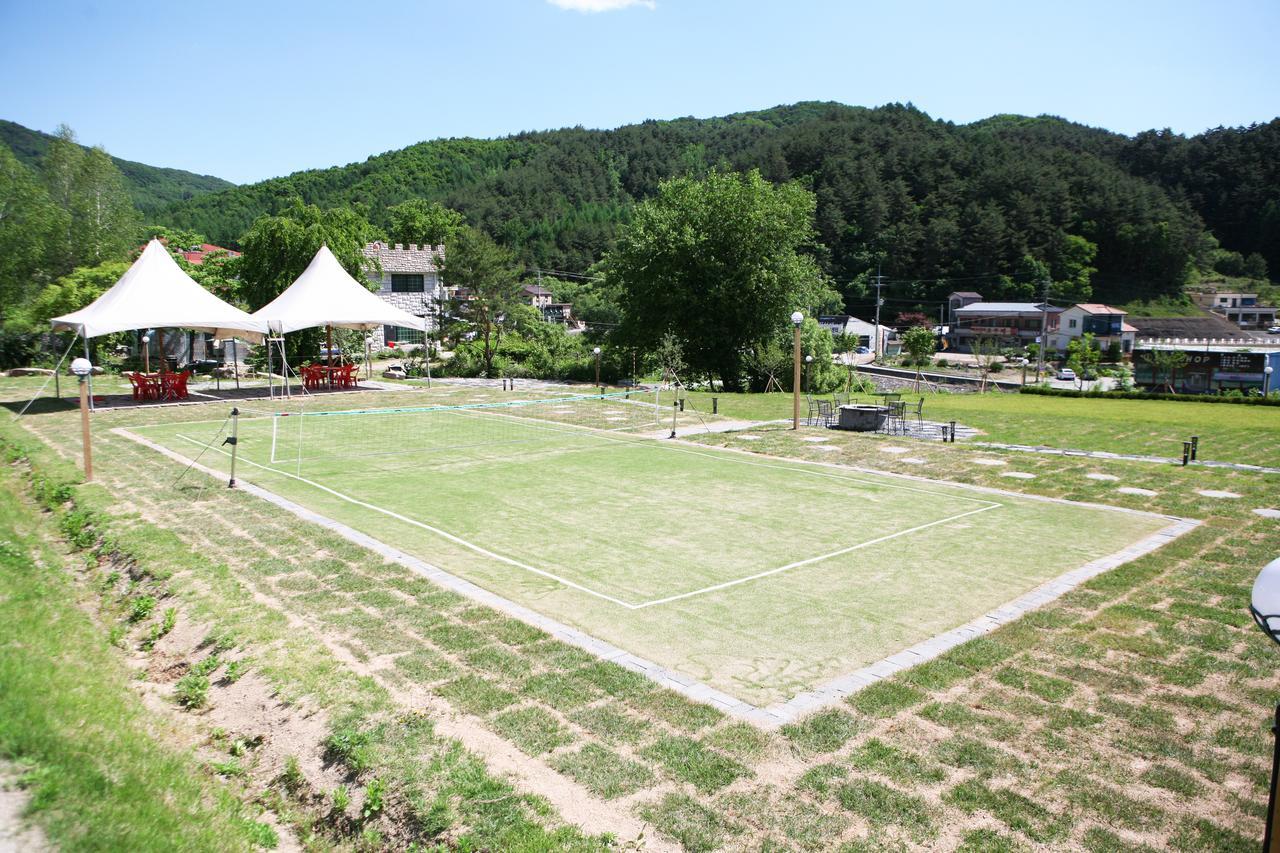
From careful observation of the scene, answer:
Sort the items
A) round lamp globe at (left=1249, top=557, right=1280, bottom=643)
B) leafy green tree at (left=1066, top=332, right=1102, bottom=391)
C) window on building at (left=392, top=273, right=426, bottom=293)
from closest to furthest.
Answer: round lamp globe at (left=1249, top=557, right=1280, bottom=643) → window on building at (left=392, top=273, right=426, bottom=293) → leafy green tree at (left=1066, top=332, right=1102, bottom=391)

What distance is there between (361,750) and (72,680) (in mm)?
3124

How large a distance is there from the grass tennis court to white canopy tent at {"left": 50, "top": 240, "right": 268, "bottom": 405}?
854 cm

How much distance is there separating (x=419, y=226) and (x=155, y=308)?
269 ft

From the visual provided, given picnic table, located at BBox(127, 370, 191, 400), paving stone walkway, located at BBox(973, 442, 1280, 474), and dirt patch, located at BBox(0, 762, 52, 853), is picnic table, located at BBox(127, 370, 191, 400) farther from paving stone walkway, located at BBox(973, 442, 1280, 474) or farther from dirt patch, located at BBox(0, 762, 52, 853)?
dirt patch, located at BBox(0, 762, 52, 853)

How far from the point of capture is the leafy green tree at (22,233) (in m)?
45.3

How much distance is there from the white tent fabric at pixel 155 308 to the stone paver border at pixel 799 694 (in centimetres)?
1823

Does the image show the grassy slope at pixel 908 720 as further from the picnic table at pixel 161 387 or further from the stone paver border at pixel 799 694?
the picnic table at pixel 161 387

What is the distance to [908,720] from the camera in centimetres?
666

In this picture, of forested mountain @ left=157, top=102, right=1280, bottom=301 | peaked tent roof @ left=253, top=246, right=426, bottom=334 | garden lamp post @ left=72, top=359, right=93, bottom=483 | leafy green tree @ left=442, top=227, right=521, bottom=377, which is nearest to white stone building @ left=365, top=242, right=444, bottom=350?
leafy green tree @ left=442, top=227, right=521, bottom=377

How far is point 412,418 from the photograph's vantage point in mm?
26703

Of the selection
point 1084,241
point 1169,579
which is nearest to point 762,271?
point 1169,579

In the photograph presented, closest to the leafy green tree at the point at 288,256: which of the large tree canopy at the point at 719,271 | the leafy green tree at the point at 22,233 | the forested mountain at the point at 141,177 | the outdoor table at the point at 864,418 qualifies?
the leafy green tree at the point at 22,233

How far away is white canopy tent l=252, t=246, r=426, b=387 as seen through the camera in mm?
32250

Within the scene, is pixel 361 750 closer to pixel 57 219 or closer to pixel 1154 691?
pixel 1154 691
